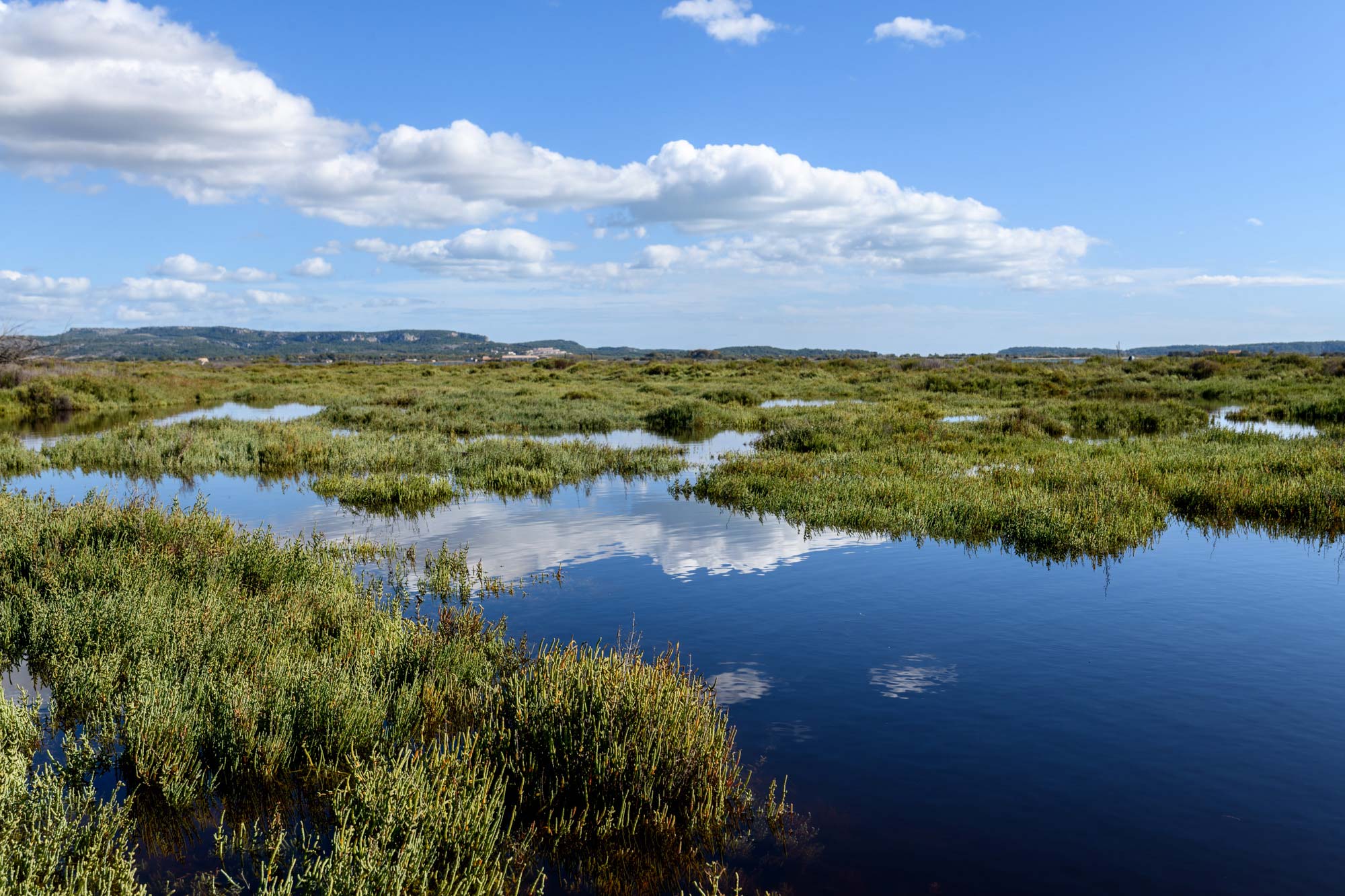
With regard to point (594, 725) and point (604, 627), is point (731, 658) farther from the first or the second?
point (594, 725)

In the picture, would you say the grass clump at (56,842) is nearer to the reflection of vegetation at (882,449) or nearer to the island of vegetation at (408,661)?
the island of vegetation at (408,661)

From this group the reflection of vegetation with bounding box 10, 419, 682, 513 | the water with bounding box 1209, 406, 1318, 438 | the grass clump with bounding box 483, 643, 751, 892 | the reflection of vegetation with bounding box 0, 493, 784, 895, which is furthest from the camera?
the water with bounding box 1209, 406, 1318, 438

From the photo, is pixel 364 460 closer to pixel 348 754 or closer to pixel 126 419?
pixel 348 754

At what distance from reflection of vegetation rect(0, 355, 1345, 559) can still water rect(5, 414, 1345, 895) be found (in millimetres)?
1736

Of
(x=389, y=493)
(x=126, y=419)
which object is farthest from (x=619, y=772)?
(x=126, y=419)

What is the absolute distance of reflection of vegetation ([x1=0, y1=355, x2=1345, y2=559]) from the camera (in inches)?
659

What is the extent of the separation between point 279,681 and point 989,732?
6571 millimetres

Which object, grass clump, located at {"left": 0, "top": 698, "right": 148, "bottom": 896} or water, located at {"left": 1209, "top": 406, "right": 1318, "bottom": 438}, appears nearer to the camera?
grass clump, located at {"left": 0, "top": 698, "right": 148, "bottom": 896}

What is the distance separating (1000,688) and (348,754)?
6.50 m

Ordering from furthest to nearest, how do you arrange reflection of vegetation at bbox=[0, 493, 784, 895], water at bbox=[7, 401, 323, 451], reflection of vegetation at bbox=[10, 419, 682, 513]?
water at bbox=[7, 401, 323, 451]
reflection of vegetation at bbox=[10, 419, 682, 513]
reflection of vegetation at bbox=[0, 493, 784, 895]

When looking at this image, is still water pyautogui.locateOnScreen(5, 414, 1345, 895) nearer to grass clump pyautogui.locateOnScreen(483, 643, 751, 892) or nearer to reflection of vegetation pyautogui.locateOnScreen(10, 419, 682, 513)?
grass clump pyautogui.locateOnScreen(483, 643, 751, 892)

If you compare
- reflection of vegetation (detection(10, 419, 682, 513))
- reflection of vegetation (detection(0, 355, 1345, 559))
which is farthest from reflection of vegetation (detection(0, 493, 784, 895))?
reflection of vegetation (detection(10, 419, 682, 513))

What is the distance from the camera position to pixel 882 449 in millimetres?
24266

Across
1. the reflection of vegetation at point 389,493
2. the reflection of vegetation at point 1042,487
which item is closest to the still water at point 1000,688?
the reflection of vegetation at point 1042,487
